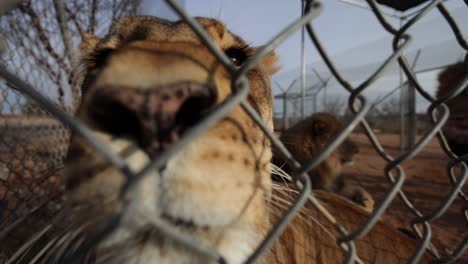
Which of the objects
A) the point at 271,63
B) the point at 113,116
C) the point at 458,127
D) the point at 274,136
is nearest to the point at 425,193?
the point at 458,127

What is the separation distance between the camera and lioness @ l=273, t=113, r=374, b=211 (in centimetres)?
442

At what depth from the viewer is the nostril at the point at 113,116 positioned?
71cm

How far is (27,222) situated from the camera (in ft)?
9.96

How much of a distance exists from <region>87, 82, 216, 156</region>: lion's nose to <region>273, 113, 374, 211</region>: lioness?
8.74 feet

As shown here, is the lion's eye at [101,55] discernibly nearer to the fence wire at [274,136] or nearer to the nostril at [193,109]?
the fence wire at [274,136]

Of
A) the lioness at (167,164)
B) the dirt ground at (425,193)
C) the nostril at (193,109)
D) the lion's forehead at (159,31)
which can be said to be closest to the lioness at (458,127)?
→ the dirt ground at (425,193)

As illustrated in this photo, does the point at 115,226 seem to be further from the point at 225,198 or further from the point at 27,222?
the point at 27,222

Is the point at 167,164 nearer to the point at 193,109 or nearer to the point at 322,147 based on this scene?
the point at 193,109

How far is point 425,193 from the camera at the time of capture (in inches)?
296

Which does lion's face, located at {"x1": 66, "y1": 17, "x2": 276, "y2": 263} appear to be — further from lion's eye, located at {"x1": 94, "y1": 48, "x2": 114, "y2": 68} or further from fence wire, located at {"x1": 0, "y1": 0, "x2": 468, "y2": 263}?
lion's eye, located at {"x1": 94, "y1": 48, "x2": 114, "y2": 68}

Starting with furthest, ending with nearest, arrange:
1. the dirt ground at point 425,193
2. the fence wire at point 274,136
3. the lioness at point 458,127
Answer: the dirt ground at point 425,193, the lioness at point 458,127, the fence wire at point 274,136

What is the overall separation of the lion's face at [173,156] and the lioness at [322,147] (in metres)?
2.40

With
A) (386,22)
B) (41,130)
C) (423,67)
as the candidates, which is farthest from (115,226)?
(423,67)

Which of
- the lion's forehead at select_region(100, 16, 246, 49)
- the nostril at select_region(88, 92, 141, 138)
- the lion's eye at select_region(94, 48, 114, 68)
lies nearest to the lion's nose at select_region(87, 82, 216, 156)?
the nostril at select_region(88, 92, 141, 138)
